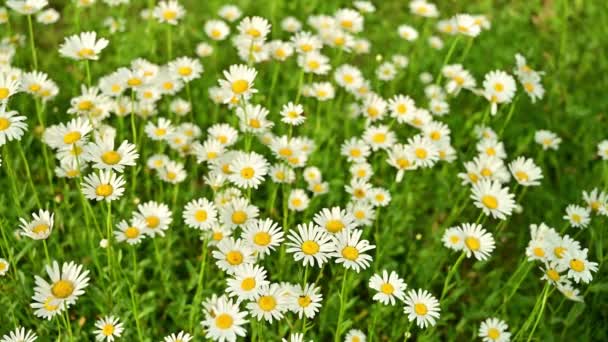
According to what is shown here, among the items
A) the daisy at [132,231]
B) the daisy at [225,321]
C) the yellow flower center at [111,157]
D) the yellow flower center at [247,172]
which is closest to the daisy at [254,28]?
the yellow flower center at [247,172]

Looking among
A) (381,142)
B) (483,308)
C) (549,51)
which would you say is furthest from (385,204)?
(549,51)

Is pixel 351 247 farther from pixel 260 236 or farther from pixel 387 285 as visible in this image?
pixel 260 236

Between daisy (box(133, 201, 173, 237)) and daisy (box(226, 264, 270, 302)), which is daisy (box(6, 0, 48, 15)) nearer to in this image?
daisy (box(133, 201, 173, 237))

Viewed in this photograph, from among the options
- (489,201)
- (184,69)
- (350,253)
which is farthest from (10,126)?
(489,201)

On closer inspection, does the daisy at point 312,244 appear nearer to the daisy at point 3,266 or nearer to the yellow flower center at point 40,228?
the yellow flower center at point 40,228

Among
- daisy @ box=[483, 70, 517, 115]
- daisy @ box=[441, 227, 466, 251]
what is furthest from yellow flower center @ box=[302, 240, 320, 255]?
daisy @ box=[483, 70, 517, 115]
